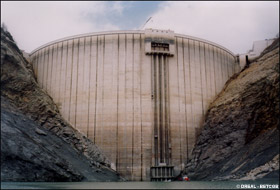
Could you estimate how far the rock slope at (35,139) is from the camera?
2506 centimetres

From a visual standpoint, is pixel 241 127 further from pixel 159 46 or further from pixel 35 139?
pixel 35 139

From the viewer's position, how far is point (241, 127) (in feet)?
109

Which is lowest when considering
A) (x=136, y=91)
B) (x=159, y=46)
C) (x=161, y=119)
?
(x=161, y=119)

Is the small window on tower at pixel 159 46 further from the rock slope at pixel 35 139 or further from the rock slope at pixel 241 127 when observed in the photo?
the rock slope at pixel 35 139

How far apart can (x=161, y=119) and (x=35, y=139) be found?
1235cm

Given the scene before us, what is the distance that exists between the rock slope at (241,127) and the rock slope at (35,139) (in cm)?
877

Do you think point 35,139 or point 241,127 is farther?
point 241,127

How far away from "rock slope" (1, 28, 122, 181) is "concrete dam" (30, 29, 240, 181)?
6.12 feet

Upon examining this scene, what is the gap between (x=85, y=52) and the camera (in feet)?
122

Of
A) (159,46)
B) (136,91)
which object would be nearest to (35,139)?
(136,91)

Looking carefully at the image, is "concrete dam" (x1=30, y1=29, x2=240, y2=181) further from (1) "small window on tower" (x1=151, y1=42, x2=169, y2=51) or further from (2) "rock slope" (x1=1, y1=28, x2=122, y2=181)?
(2) "rock slope" (x1=1, y1=28, x2=122, y2=181)

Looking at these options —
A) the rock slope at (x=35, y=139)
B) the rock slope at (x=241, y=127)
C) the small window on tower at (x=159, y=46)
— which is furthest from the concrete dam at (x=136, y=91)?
the rock slope at (x=35, y=139)

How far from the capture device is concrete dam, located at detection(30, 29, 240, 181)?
33906 mm

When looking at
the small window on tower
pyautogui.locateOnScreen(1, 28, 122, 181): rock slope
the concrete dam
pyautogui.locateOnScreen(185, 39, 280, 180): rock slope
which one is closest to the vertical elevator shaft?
the concrete dam
